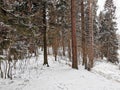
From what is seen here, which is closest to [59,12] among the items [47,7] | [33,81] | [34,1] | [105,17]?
[47,7]

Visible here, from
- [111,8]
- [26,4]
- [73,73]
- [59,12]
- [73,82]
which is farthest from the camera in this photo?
[111,8]

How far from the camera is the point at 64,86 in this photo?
37.4 ft

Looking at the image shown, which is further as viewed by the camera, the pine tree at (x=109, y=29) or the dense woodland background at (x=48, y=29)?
the pine tree at (x=109, y=29)

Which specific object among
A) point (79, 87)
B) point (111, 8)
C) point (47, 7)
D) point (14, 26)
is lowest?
point (79, 87)

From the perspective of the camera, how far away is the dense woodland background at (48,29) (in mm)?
8508

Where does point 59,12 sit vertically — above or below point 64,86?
above

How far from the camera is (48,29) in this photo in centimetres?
2272

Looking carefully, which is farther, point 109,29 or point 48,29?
point 109,29

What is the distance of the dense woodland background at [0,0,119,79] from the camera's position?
8508mm

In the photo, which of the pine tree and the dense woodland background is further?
the pine tree

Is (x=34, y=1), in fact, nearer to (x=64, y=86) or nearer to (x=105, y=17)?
(x=64, y=86)

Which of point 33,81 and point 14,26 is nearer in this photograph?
point 14,26

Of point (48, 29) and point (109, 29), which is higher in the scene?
point (109, 29)

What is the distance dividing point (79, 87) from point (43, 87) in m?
1.81
